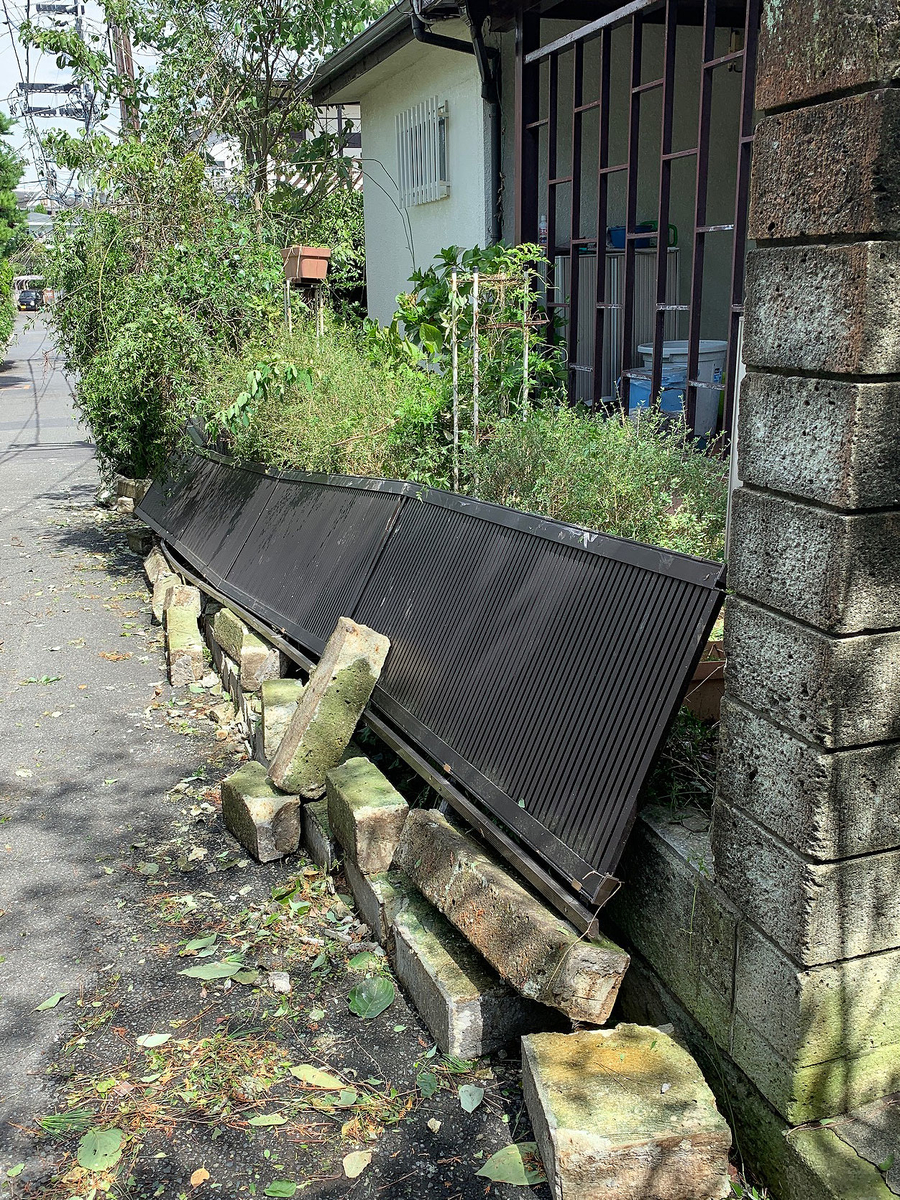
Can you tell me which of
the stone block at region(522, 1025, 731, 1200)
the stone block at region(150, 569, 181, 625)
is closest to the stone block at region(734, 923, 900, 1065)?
the stone block at region(522, 1025, 731, 1200)

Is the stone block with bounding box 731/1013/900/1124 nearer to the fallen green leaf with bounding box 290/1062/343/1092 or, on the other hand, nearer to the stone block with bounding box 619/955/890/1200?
the stone block with bounding box 619/955/890/1200

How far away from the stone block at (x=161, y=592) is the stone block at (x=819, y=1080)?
5.88 m

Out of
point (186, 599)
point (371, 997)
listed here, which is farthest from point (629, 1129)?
point (186, 599)

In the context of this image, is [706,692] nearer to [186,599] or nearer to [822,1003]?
[822,1003]

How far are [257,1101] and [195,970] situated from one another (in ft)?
2.42

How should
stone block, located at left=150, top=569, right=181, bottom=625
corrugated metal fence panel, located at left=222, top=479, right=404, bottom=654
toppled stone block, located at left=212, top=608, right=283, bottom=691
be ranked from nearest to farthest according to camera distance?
corrugated metal fence panel, located at left=222, top=479, right=404, bottom=654, toppled stone block, located at left=212, top=608, right=283, bottom=691, stone block, located at left=150, top=569, right=181, bottom=625

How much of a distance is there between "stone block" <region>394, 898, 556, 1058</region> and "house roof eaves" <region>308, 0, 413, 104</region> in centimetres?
850

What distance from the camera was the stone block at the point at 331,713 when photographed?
13.9 feet

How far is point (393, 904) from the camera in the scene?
3.53m

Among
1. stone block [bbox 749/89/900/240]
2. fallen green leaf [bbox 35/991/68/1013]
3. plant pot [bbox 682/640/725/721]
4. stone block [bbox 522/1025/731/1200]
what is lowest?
fallen green leaf [bbox 35/991/68/1013]

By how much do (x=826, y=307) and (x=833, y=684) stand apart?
0.81m

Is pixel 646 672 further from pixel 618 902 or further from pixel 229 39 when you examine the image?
pixel 229 39

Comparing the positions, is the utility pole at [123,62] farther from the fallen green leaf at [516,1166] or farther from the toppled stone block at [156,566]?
the fallen green leaf at [516,1166]

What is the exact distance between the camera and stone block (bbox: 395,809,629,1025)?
2.61 metres
